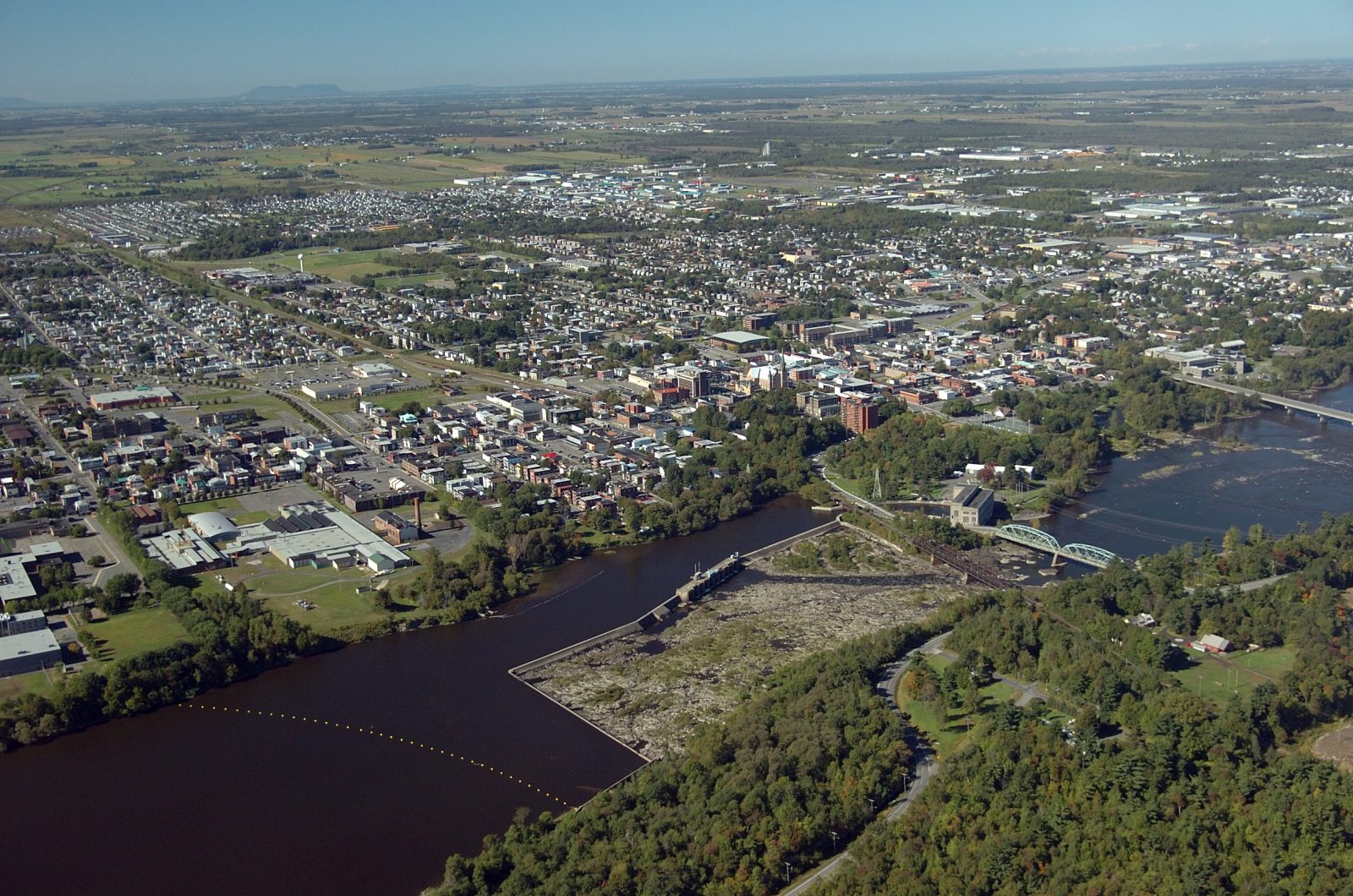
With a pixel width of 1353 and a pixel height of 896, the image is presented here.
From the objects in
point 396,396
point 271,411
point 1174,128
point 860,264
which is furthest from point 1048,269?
point 1174,128

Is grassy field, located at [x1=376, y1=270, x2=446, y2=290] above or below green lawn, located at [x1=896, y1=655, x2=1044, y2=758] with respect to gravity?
above

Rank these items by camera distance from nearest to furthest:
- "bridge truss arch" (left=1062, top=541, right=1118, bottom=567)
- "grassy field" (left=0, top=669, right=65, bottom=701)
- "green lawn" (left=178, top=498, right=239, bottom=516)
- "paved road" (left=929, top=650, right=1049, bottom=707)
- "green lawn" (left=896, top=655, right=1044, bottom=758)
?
1. "green lawn" (left=896, top=655, right=1044, bottom=758)
2. "paved road" (left=929, top=650, right=1049, bottom=707)
3. "grassy field" (left=0, top=669, right=65, bottom=701)
4. "bridge truss arch" (left=1062, top=541, right=1118, bottom=567)
5. "green lawn" (left=178, top=498, right=239, bottom=516)

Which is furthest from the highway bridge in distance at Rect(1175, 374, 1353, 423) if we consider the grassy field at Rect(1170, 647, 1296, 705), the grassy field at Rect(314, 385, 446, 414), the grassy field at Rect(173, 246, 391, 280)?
the grassy field at Rect(173, 246, 391, 280)

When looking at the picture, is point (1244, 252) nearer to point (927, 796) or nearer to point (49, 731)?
point (927, 796)

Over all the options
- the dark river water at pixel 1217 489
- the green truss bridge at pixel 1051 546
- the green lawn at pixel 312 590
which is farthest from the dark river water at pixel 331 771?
the dark river water at pixel 1217 489

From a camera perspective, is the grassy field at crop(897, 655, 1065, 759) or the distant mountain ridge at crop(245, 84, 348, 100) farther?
the distant mountain ridge at crop(245, 84, 348, 100)

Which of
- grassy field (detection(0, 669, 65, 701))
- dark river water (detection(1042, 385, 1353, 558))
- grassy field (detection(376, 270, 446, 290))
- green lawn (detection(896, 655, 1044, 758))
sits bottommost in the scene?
dark river water (detection(1042, 385, 1353, 558))

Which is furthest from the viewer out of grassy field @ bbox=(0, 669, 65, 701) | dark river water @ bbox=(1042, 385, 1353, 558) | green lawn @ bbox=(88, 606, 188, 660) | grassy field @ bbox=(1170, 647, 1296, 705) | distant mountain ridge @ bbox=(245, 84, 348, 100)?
distant mountain ridge @ bbox=(245, 84, 348, 100)

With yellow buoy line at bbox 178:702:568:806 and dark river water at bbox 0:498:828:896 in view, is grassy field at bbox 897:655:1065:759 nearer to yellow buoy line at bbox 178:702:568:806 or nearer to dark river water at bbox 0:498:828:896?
dark river water at bbox 0:498:828:896
